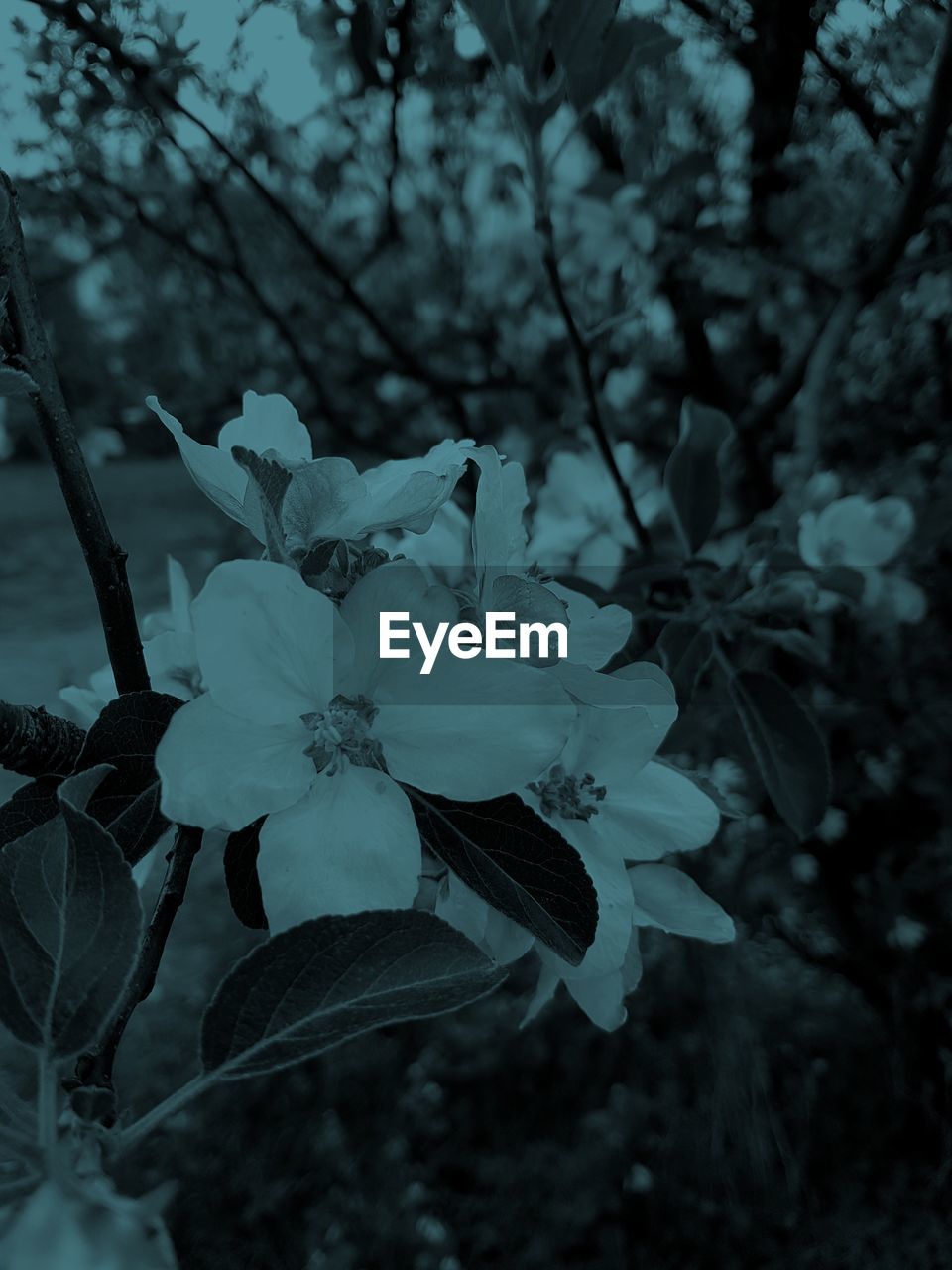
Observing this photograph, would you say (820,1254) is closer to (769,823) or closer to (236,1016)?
(769,823)

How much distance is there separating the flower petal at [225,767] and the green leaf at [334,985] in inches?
2.4

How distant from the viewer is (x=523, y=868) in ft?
1.50

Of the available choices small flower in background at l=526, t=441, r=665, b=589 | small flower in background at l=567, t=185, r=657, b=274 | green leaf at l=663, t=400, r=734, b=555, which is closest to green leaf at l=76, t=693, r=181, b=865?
green leaf at l=663, t=400, r=734, b=555

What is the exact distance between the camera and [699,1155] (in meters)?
2.33

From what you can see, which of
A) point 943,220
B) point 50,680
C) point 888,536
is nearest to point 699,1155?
point 888,536

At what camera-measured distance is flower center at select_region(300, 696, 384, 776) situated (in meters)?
0.45

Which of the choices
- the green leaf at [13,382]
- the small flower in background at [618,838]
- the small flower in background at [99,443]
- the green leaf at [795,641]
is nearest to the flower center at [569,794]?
the small flower in background at [618,838]

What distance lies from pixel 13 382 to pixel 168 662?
23 cm

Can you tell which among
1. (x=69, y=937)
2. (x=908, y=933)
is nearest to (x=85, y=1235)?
(x=69, y=937)

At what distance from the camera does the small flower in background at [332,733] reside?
41cm

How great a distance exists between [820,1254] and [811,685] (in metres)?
1.20

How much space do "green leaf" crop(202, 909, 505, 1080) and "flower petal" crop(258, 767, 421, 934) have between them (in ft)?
0.13

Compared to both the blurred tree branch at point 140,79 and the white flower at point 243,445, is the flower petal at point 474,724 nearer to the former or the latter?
the white flower at point 243,445

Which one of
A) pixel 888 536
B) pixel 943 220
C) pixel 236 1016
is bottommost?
pixel 236 1016
